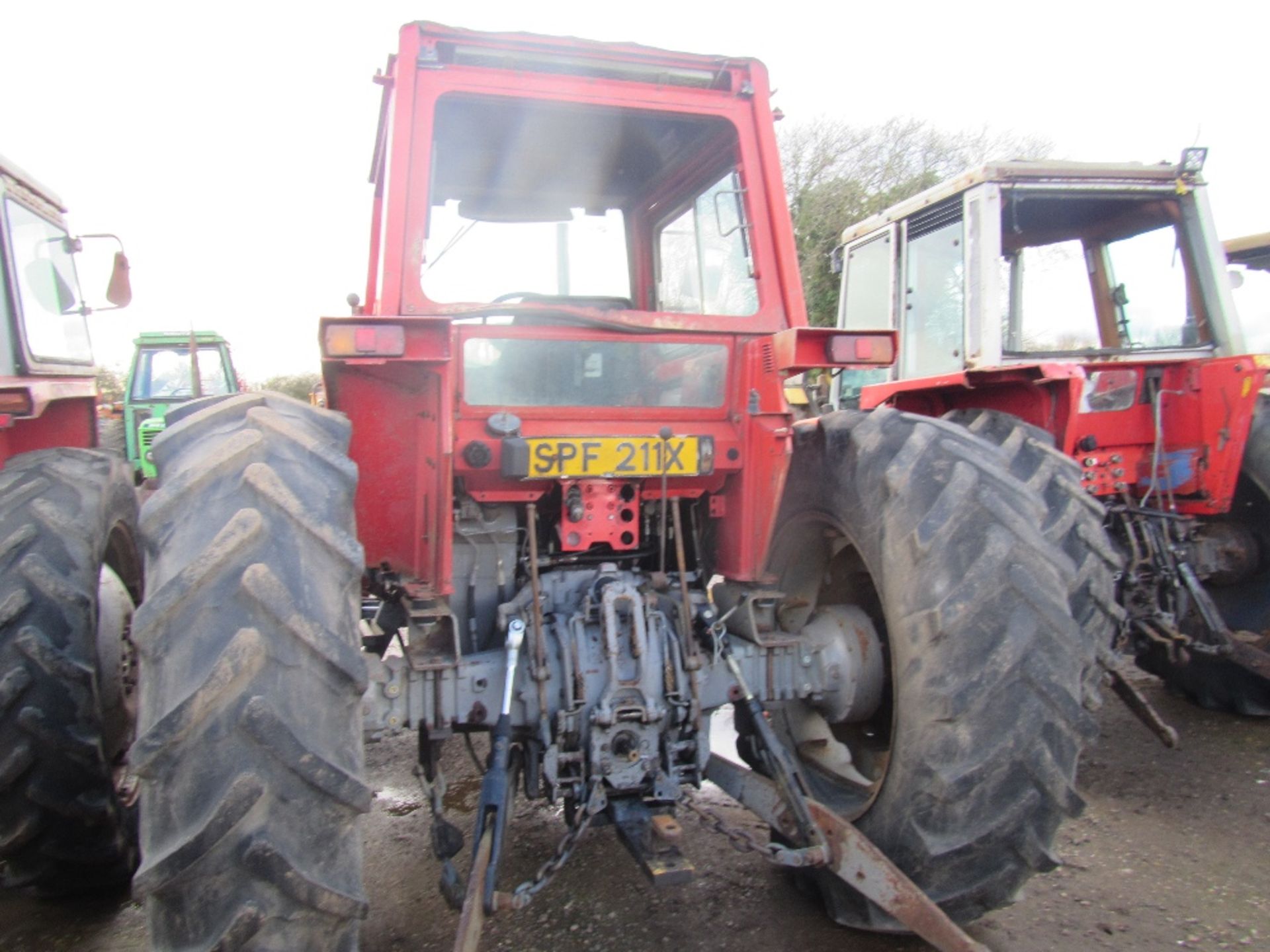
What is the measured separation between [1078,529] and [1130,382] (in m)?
1.42

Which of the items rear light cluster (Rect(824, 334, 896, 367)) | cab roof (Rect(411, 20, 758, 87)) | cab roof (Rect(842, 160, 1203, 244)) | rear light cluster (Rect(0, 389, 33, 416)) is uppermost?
cab roof (Rect(842, 160, 1203, 244))

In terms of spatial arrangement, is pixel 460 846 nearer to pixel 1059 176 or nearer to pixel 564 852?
pixel 564 852

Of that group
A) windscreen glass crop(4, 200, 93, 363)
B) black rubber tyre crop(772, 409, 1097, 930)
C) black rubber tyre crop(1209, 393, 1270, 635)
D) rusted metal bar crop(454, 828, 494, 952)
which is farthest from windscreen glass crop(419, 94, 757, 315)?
black rubber tyre crop(1209, 393, 1270, 635)

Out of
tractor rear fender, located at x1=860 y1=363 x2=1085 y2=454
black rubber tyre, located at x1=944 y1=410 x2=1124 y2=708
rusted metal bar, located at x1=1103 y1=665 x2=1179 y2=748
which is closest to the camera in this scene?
black rubber tyre, located at x1=944 y1=410 x2=1124 y2=708

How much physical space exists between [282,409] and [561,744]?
114cm

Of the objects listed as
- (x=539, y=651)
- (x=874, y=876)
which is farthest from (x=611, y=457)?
(x=874, y=876)

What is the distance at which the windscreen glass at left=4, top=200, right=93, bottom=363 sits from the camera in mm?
3812

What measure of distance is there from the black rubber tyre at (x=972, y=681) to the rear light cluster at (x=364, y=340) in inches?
51.3

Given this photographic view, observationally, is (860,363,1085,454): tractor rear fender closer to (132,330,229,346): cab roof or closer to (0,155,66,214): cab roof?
(0,155,66,214): cab roof

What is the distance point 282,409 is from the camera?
2.13 m

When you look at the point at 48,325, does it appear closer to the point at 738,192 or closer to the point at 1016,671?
the point at 738,192

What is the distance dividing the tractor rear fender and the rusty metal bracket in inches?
91.4

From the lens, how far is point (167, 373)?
40.2ft

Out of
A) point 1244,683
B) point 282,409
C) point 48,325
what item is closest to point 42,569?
point 282,409
